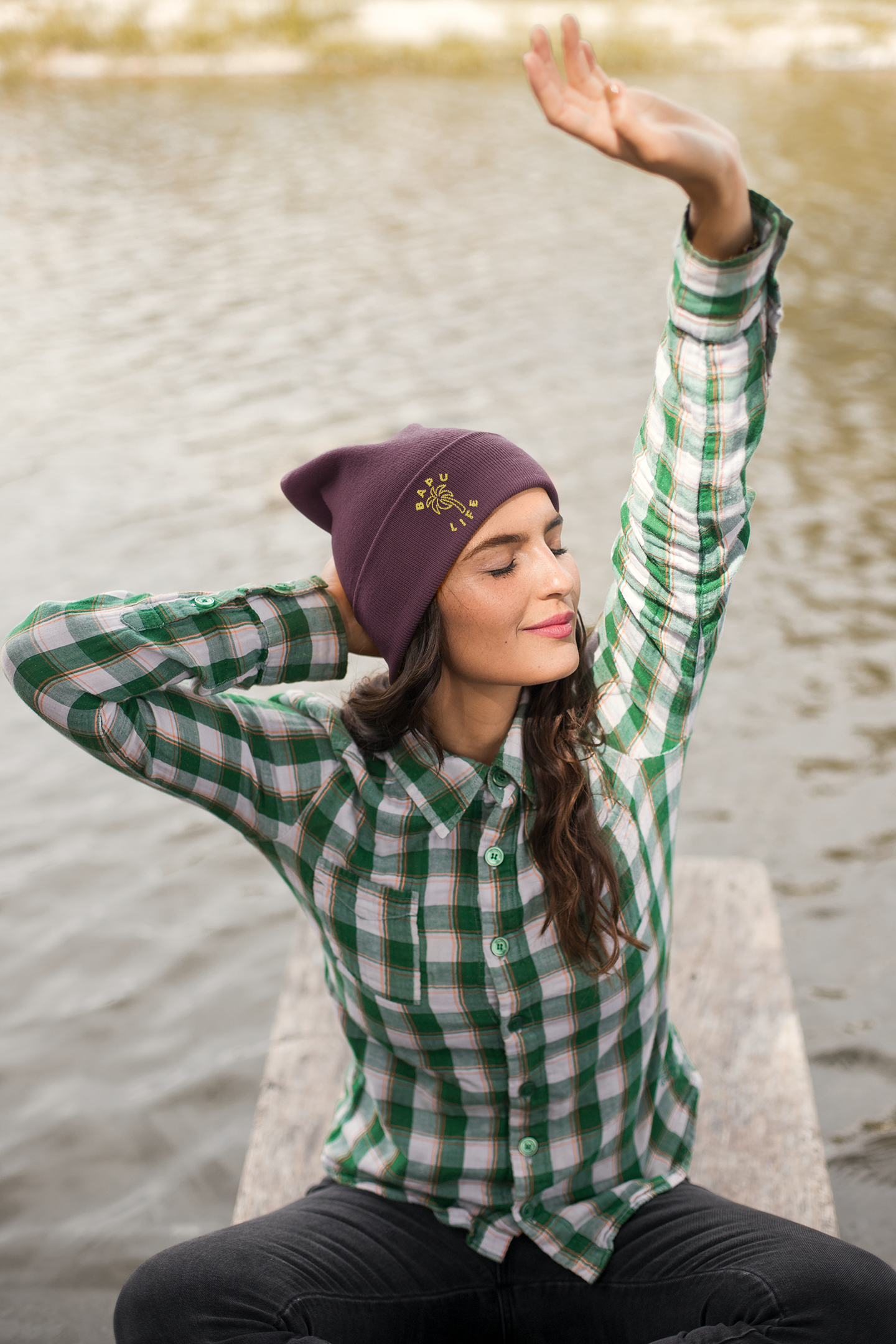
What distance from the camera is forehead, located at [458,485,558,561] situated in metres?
1.59

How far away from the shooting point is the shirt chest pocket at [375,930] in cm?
167

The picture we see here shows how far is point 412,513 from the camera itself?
1569 millimetres

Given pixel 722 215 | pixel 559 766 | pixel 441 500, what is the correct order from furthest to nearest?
pixel 559 766 → pixel 441 500 → pixel 722 215

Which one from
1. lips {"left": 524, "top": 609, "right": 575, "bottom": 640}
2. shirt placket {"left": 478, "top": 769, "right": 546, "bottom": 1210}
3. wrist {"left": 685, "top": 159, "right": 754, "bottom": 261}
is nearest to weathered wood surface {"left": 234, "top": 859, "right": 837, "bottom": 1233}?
shirt placket {"left": 478, "top": 769, "right": 546, "bottom": 1210}

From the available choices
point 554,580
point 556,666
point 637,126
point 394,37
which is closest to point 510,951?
point 556,666

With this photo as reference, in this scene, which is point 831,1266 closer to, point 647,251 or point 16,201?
point 647,251

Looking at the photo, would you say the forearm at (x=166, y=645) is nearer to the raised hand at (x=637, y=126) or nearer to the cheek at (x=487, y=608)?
the cheek at (x=487, y=608)

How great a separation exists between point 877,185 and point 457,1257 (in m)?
12.9

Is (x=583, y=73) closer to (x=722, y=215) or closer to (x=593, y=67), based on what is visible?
(x=593, y=67)

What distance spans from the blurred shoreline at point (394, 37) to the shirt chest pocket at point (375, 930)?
22.2 metres

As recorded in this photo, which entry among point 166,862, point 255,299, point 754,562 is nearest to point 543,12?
point 255,299

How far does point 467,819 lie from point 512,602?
1.09 ft

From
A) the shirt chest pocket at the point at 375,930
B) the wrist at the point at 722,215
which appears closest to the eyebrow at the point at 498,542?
the wrist at the point at 722,215

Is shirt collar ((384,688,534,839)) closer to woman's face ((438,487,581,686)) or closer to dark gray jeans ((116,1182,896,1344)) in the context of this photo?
woman's face ((438,487,581,686))
